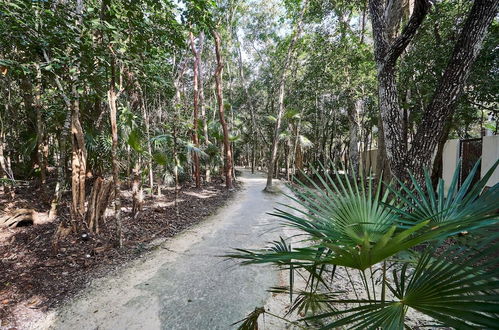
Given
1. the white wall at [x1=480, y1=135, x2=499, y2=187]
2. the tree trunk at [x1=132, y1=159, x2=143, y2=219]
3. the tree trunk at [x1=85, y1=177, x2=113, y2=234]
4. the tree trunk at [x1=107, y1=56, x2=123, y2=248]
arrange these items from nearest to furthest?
the tree trunk at [x1=107, y1=56, x2=123, y2=248] → the tree trunk at [x1=85, y1=177, x2=113, y2=234] → the tree trunk at [x1=132, y1=159, x2=143, y2=219] → the white wall at [x1=480, y1=135, x2=499, y2=187]

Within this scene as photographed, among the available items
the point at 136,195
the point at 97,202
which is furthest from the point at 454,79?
the point at 136,195

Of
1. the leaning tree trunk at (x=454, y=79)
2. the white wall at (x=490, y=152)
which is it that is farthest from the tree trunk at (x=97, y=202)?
the white wall at (x=490, y=152)

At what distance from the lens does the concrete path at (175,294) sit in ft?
8.68

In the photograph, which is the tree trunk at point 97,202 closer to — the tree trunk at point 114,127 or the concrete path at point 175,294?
the tree trunk at point 114,127

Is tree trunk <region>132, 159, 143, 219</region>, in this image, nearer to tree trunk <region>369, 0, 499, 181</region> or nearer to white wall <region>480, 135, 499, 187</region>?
tree trunk <region>369, 0, 499, 181</region>

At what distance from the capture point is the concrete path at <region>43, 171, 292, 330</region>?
2645 millimetres

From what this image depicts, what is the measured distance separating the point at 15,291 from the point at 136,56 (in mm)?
4020

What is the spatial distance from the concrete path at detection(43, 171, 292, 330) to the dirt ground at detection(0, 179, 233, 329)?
0.36 meters

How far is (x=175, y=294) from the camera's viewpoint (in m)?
3.13

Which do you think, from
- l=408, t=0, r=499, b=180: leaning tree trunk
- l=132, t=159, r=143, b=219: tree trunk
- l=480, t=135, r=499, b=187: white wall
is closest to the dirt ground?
l=132, t=159, r=143, b=219: tree trunk

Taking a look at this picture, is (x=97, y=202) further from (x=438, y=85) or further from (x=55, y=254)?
(x=438, y=85)

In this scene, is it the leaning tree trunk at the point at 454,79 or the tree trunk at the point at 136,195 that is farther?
the tree trunk at the point at 136,195

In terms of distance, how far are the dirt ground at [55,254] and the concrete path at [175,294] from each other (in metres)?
0.36

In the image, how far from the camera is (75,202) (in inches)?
185
